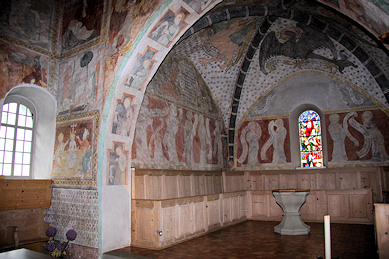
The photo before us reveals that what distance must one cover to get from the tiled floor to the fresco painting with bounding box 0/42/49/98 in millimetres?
4870

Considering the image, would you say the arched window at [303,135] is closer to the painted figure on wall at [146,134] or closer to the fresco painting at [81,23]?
the painted figure on wall at [146,134]

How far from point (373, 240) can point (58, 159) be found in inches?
332

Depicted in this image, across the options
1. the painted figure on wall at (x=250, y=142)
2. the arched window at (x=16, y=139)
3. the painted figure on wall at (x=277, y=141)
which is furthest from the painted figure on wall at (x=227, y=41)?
the arched window at (x=16, y=139)

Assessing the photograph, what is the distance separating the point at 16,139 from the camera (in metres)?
8.80

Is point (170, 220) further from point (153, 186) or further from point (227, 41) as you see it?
point (227, 41)

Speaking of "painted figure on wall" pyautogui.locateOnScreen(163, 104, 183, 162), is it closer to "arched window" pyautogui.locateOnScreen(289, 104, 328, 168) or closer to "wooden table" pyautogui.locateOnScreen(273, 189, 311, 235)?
"wooden table" pyautogui.locateOnScreen(273, 189, 311, 235)

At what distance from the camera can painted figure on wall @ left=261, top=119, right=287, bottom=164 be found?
44.1ft

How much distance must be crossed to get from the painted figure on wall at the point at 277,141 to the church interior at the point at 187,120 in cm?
6

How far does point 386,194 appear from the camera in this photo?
11234mm

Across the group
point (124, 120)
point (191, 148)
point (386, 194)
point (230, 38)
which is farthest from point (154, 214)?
point (386, 194)

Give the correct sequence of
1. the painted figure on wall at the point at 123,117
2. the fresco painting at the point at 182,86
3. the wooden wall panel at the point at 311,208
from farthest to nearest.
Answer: the wooden wall panel at the point at 311,208
the fresco painting at the point at 182,86
the painted figure on wall at the point at 123,117

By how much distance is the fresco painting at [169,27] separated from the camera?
766 centimetres

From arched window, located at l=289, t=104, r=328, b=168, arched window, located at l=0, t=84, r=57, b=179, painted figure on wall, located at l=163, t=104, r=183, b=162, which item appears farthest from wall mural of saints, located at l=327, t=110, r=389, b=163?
arched window, located at l=0, t=84, r=57, b=179

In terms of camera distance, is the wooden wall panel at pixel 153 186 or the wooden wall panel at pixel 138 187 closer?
the wooden wall panel at pixel 138 187
